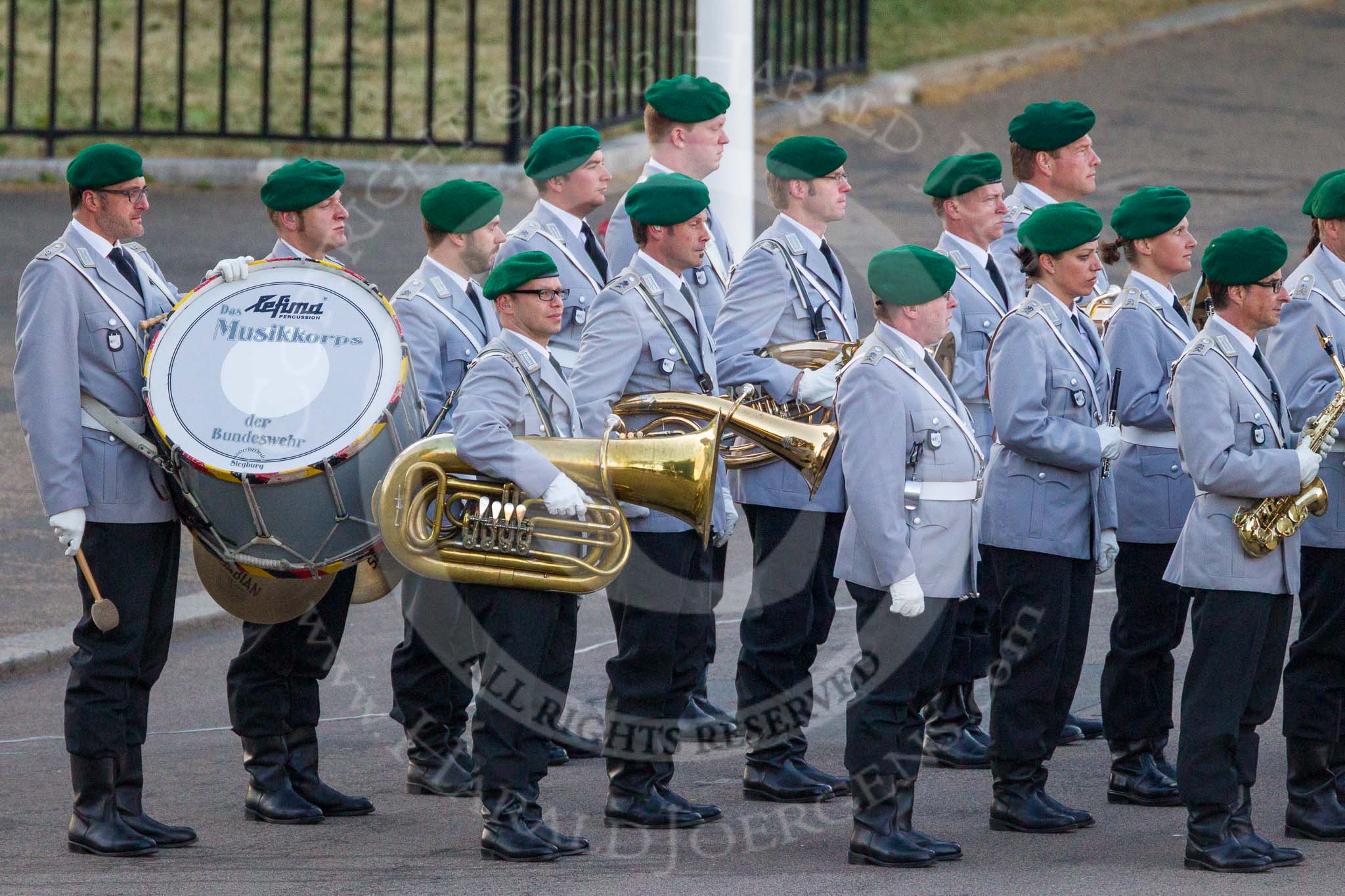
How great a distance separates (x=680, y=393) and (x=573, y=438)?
407 mm

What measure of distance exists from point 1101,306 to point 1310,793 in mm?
1937

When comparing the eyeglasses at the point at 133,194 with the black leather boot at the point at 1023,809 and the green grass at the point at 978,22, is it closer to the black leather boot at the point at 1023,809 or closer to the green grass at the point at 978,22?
the black leather boot at the point at 1023,809

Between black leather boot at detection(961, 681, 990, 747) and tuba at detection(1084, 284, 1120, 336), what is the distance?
1.29m

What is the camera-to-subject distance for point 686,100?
7.23 metres

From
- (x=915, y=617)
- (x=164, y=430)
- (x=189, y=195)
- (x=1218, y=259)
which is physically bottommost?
(x=915, y=617)

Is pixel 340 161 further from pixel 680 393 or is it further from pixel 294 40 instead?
pixel 680 393

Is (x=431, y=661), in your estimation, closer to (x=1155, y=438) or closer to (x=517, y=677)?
(x=517, y=677)

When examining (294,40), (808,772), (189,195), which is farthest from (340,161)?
(808,772)

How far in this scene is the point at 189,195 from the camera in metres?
15.3

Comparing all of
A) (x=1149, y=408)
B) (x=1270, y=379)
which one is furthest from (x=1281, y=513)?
(x=1149, y=408)

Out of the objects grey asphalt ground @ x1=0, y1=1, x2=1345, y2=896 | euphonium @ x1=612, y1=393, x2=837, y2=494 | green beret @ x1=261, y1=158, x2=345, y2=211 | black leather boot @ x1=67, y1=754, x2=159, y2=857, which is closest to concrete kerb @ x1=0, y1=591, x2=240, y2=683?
grey asphalt ground @ x1=0, y1=1, x2=1345, y2=896

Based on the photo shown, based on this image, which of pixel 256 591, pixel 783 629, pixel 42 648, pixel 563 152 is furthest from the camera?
pixel 42 648

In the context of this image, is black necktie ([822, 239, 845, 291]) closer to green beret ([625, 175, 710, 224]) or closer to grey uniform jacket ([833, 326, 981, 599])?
green beret ([625, 175, 710, 224])

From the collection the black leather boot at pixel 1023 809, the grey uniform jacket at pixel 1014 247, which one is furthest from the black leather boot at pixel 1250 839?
the grey uniform jacket at pixel 1014 247
